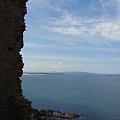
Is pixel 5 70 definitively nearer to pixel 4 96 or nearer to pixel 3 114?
pixel 4 96

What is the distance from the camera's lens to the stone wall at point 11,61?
1477 cm

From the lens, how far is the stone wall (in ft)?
48.4

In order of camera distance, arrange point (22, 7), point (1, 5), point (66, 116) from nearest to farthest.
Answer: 1. point (1, 5)
2. point (22, 7)
3. point (66, 116)

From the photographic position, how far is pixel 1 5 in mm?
14664

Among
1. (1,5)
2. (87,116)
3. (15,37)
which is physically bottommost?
(87,116)

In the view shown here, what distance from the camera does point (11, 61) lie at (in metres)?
15.2

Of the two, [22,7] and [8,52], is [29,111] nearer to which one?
[8,52]

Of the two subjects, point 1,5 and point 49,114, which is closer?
point 1,5

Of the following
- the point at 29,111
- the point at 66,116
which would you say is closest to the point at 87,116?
the point at 66,116

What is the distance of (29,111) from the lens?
50.4ft

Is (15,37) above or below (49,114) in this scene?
above

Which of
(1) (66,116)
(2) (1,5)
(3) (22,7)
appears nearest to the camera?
(2) (1,5)

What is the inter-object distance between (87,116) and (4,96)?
179 feet

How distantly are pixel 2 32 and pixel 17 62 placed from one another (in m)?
1.82
